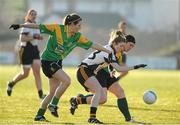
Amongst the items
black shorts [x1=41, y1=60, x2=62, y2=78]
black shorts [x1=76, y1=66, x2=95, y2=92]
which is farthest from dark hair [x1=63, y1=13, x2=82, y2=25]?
black shorts [x1=76, y1=66, x2=95, y2=92]

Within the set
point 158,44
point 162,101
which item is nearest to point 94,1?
point 158,44

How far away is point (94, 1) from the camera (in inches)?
4542

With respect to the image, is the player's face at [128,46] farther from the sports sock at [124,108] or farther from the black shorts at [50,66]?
the black shorts at [50,66]

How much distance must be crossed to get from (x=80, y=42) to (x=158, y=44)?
6425 cm

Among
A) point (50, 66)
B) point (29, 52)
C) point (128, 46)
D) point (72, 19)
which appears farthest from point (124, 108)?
point (29, 52)

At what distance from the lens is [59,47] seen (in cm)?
1259

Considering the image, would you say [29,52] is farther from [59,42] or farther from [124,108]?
[59,42]

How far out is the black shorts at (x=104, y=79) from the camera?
1325 centimetres

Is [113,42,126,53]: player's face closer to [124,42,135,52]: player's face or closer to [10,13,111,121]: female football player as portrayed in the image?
[124,42,135,52]: player's face

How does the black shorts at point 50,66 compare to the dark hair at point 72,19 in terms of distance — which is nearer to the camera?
the dark hair at point 72,19

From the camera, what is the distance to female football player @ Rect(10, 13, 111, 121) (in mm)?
12508

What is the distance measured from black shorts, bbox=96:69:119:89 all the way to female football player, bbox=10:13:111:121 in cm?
78

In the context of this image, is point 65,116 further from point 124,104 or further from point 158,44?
point 158,44

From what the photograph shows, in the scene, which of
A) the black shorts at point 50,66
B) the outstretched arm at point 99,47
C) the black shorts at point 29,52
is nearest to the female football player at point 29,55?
the black shorts at point 29,52
